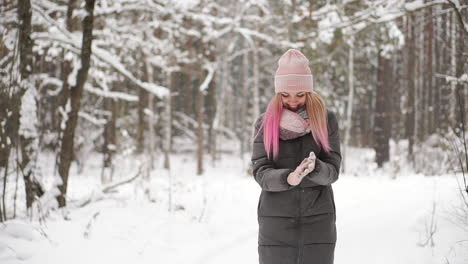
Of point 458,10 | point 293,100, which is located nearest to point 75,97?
point 293,100

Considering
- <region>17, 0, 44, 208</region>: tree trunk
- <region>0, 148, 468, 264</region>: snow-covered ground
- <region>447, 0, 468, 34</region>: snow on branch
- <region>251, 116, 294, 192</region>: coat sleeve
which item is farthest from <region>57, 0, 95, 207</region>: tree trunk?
<region>447, 0, 468, 34</region>: snow on branch

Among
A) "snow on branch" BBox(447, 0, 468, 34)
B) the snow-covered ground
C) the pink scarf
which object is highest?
"snow on branch" BBox(447, 0, 468, 34)

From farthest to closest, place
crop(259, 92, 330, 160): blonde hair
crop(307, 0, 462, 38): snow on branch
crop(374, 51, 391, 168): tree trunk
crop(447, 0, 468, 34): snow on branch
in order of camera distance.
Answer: crop(374, 51, 391, 168): tree trunk → crop(307, 0, 462, 38): snow on branch → crop(447, 0, 468, 34): snow on branch → crop(259, 92, 330, 160): blonde hair

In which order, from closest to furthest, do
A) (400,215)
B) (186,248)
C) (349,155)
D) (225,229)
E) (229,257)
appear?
1. (229,257)
2. (186,248)
3. (400,215)
4. (225,229)
5. (349,155)

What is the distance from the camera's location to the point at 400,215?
16.6 ft

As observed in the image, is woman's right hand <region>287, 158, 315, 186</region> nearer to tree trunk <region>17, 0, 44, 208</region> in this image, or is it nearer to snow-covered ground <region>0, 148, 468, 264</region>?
snow-covered ground <region>0, 148, 468, 264</region>

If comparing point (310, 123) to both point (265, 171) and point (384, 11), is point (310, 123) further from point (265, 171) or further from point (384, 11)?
point (384, 11)

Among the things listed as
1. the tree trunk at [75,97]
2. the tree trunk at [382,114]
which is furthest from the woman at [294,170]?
the tree trunk at [382,114]

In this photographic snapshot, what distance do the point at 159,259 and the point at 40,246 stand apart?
1214 mm

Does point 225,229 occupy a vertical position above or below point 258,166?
below

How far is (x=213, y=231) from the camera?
5262mm

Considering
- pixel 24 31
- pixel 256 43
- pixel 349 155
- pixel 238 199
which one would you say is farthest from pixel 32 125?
pixel 349 155

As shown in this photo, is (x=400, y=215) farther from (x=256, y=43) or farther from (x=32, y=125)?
(x=256, y=43)

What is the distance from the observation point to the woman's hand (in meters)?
2.11
